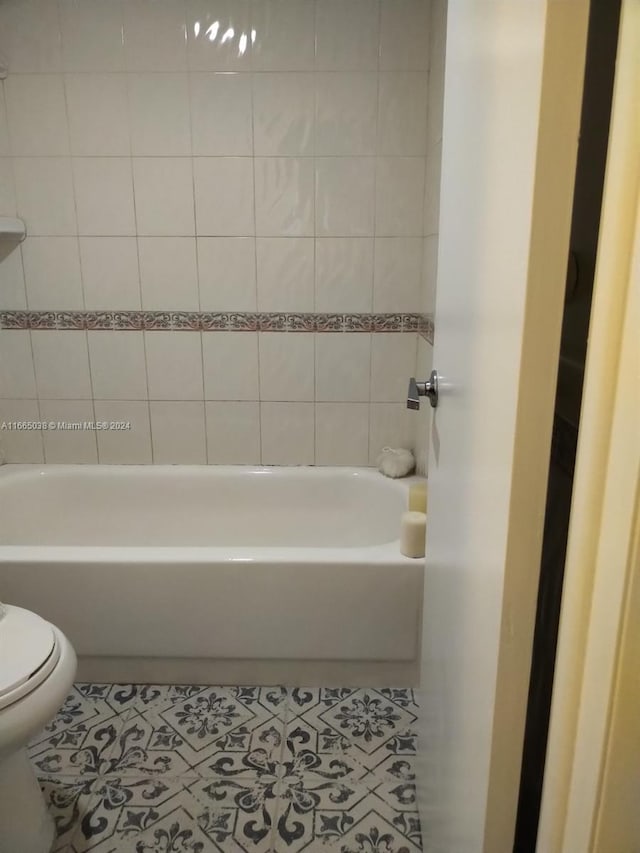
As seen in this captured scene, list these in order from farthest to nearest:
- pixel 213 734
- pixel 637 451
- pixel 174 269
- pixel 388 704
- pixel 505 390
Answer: pixel 174 269
pixel 388 704
pixel 213 734
pixel 505 390
pixel 637 451

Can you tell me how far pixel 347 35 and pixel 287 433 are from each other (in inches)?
56.5

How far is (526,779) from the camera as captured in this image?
2.28ft

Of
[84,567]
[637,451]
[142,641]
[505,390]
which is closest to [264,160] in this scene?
[84,567]

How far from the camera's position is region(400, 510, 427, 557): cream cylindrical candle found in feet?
5.56

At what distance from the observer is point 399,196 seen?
2.19 metres

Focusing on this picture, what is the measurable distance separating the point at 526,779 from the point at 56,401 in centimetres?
221

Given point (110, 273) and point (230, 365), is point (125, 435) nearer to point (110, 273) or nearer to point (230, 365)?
point (230, 365)

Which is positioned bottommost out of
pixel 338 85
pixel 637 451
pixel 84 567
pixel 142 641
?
pixel 142 641

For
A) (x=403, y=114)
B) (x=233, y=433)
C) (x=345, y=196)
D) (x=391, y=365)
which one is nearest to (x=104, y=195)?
(x=345, y=196)

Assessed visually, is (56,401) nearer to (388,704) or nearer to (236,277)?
(236,277)

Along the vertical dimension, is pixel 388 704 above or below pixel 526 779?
below

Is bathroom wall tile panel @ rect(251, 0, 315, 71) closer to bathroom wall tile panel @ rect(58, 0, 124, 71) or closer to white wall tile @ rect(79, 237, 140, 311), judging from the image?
bathroom wall tile panel @ rect(58, 0, 124, 71)

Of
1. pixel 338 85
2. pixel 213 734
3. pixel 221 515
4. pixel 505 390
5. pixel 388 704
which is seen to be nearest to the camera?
pixel 505 390

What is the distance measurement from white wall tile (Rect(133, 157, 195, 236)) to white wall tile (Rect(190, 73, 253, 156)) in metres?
0.10
